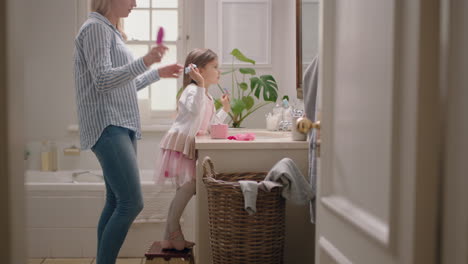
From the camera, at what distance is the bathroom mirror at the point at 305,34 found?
2.88 meters

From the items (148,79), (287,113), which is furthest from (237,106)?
(148,79)

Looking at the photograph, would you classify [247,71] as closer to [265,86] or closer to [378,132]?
[265,86]

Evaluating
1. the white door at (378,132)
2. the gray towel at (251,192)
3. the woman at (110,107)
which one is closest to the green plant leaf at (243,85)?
the woman at (110,107)

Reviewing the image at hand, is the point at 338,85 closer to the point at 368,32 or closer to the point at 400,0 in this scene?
the point at 368,32

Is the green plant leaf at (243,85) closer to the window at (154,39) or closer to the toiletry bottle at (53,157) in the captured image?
the window at (154,39)

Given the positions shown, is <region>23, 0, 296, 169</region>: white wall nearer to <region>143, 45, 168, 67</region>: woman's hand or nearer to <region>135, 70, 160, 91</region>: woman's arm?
<region>135, 70, 160, 91</region>: woman's arm

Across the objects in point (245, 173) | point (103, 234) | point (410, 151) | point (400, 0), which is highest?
point (400, 0)

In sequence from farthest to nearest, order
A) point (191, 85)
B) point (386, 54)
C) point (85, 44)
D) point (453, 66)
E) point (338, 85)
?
1. point (191, 85)
2. point (85, 44)
3. point (338, 85)
4. point (386, 54)
5. point (453, 66)

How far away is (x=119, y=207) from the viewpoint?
2262 mm

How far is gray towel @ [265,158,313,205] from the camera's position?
2115 mm

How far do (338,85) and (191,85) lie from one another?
167 centimetres

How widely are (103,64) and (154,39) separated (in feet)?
7.45

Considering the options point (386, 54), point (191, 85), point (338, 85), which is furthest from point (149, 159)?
point (386, 54)

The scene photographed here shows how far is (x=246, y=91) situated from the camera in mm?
4008
